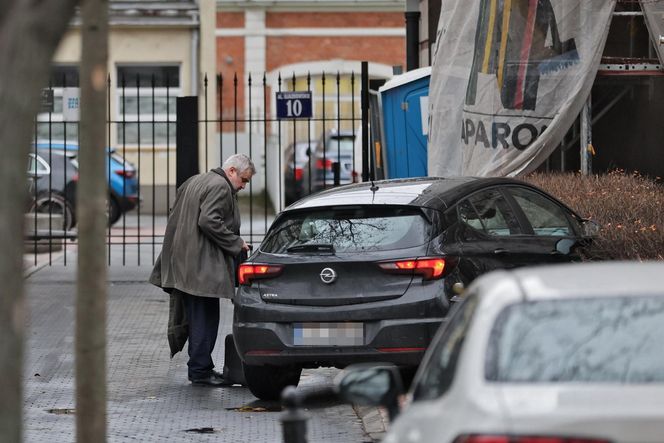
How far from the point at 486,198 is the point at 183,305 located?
2.36m

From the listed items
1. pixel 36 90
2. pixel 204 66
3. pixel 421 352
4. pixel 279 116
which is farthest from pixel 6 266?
pixel 204 66

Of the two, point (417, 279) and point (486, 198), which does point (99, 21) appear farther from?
point (486, 198)

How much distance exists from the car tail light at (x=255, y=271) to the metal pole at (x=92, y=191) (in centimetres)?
360

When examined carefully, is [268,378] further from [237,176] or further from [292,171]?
[292,171]

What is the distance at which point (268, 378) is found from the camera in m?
9.71

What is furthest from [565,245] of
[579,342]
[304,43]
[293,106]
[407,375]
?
[304,43]

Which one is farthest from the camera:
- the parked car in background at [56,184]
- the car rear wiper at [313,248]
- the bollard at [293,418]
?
the parked car in background at [56,184]

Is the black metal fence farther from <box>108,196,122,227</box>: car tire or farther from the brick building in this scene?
the brick building

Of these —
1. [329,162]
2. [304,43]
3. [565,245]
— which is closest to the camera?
[565,245]

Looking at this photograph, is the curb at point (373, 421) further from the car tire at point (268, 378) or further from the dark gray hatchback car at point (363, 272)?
the car tire at point (268, 378)

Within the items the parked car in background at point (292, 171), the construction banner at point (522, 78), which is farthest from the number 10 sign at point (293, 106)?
the parked car in background at point (292, 171)

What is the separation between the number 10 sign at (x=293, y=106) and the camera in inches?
687

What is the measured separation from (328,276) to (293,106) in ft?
28.4

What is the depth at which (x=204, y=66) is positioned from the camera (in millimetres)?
31422
